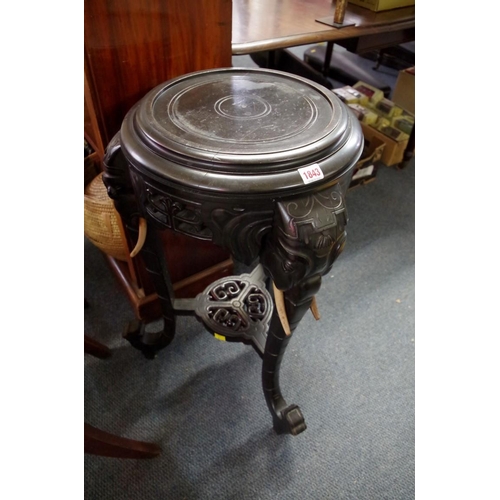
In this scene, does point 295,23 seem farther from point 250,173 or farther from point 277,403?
point 277,403

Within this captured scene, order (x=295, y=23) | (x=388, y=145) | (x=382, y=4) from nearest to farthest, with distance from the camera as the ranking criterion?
(x=295, y=23) < (x=382, y=4) < (x=388, y=145)

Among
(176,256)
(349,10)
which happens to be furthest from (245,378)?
(349,10)

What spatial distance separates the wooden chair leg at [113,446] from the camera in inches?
30.1

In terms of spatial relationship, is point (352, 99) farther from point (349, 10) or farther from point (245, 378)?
point (245, 378)

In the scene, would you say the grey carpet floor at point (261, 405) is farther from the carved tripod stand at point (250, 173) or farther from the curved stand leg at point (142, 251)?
the carved tripod stand at point (250, 173)

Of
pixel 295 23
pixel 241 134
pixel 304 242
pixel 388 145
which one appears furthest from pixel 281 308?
pixel 388 145

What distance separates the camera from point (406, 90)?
2154 millimetres

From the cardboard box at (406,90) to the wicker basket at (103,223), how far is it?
68.9 inches

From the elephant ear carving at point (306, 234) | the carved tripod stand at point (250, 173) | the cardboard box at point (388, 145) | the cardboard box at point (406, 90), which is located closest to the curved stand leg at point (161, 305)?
the carved tripod stand at point (250, 173)

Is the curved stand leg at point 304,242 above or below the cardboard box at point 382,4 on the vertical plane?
below

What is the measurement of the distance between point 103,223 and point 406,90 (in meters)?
1.84

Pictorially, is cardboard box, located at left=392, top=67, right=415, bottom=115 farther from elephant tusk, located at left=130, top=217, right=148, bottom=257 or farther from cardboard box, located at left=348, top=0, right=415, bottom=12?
elephant tusk, located at left=130, top=217, right=148, bottom=257

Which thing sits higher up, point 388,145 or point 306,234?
point 306,234

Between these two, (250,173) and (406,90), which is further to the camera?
(406,90)
